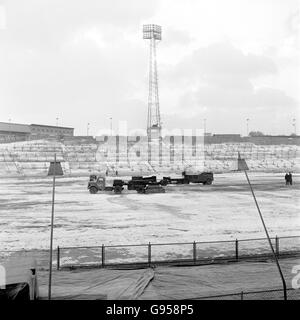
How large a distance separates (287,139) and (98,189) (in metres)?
92.9

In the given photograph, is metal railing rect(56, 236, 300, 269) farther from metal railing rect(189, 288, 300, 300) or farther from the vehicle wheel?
the vehicle wheel

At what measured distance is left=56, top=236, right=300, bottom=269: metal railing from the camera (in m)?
14.9

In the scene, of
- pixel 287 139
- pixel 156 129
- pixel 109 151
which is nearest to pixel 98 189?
pixel 109 151

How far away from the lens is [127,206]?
3050 cm

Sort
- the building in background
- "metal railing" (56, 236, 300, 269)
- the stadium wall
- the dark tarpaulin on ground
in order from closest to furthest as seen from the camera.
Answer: the dark tarpaulin on ground → "metal railing" (56, 236, 300, 269) → the stadium wall → the building in background

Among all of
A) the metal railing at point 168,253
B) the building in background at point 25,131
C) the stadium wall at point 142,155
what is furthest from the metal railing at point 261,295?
the building in background at point 25,131

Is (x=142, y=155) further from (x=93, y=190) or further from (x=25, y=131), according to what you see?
(x=25, y=131)

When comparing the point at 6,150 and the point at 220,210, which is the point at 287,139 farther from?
the point at 220,210

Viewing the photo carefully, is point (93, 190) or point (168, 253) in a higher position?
point (93, 190)

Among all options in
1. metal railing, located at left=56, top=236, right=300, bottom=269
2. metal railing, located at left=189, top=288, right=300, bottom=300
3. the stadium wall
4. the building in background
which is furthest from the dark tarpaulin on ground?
the building in background

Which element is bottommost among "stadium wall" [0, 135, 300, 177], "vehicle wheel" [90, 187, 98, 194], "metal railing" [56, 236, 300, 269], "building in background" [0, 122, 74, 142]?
"metal railing" [56, 236, 300, 269]

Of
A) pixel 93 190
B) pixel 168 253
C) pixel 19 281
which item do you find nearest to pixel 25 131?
pixel 93 190

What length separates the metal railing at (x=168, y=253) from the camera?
14.9 meters

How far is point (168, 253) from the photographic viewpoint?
16.4m
